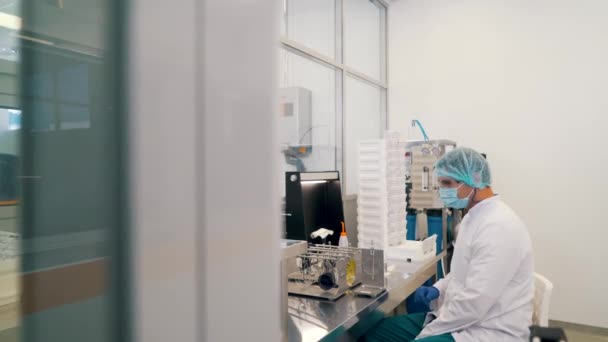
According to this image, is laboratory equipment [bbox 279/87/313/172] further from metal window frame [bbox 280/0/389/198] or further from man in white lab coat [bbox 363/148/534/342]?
man in white lab coat [bbox 363/148/534/342]

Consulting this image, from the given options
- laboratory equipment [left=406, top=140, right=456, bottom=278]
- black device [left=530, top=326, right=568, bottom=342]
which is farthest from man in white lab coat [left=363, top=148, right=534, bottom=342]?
laboratory equipment [left=406, top=140, right=456, bottom=278]

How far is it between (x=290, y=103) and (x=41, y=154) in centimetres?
284

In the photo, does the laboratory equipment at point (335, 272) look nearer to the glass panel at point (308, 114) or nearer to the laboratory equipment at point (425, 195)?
the glass panel at point (308, 114)

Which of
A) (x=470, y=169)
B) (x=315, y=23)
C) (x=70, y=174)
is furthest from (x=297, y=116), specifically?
(x=70, y=174)

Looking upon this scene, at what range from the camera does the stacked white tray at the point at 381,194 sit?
265cm

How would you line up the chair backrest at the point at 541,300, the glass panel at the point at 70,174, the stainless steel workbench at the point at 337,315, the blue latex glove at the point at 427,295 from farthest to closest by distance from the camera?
the blue latex glove at the point at 427,295 → the chair backrest at the point at 541,300 → the stainless steel workbench at the point at 337,315 → the glass panel at the point at 70,174

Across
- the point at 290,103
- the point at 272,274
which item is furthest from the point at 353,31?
the point at 272,274

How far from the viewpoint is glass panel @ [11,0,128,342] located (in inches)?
10.7

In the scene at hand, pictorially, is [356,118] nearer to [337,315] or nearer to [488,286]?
[488,286]

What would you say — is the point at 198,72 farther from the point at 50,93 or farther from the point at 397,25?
the point at 397,25

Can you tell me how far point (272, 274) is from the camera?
1.27 ft

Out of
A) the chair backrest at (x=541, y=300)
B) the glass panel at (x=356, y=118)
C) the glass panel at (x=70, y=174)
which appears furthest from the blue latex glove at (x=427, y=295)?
the glass panel at (x=70, y=174)

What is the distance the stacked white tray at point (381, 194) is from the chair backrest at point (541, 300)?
3.01 ft

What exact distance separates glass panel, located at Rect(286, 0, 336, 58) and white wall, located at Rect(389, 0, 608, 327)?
101 centimetres
